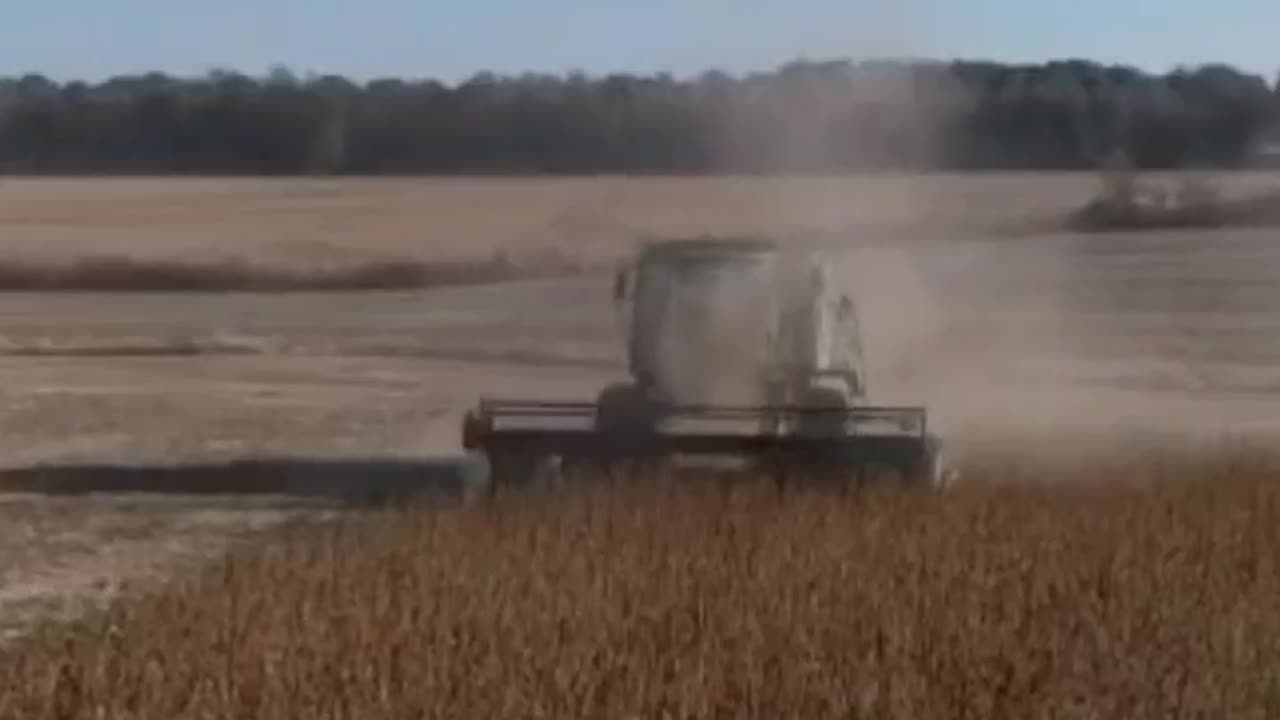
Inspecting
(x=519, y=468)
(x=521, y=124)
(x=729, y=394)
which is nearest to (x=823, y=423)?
(x=729, y=394)

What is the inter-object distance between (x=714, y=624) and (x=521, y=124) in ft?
268

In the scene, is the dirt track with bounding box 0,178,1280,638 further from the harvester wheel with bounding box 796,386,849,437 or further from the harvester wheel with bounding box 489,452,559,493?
the harvester wheel with bounding box 796,386,849,437

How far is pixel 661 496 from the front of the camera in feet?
55.4

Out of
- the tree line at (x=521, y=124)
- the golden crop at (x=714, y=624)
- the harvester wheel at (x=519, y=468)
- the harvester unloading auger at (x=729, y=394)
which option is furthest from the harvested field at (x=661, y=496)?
the tree line at (x=521, y=124)

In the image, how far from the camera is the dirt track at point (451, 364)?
83.7 ft

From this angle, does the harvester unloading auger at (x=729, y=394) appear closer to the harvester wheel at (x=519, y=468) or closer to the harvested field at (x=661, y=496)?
the harvester wheel at (x=519, y=468)

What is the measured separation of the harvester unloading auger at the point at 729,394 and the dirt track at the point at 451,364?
217cm

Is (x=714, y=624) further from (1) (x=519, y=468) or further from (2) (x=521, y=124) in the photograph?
(2) (x=521, y=124)

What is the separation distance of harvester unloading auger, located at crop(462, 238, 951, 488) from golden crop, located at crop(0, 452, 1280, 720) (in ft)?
12.1

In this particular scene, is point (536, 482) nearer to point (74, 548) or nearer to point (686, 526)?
point (74, 548)

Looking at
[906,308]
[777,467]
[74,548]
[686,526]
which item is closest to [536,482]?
[777,467]

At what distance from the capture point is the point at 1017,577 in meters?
12.3

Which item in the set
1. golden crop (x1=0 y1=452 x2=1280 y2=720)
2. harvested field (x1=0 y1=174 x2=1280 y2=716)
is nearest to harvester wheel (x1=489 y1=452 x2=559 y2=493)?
harvested field (x1=0 y1=174 x2=1280 y2=716)

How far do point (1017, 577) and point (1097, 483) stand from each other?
7.20 m
